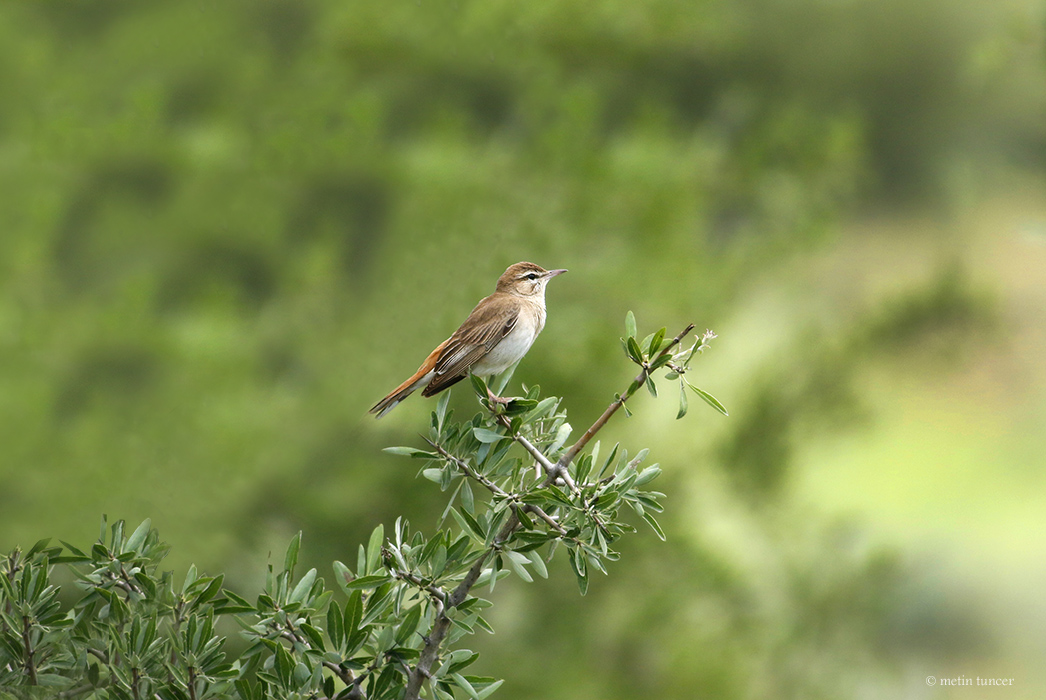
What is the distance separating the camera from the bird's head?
42.2 inches

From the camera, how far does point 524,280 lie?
3.57 ft

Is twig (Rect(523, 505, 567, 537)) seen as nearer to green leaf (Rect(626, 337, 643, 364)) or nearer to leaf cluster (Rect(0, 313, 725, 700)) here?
leaf cluster (Rect(0, 313, 725, 700))

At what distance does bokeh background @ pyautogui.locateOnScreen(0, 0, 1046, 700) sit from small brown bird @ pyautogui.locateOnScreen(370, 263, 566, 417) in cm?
125

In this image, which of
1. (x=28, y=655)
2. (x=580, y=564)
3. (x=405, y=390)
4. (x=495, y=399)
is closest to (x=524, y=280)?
(x=405, y=390)

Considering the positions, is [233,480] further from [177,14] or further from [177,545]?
[177,14]

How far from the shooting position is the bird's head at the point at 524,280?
1071mm

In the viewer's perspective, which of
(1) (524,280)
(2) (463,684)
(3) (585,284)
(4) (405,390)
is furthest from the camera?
(3) (585,284)

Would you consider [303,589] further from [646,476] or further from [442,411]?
[646,476]

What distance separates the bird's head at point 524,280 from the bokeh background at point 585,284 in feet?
3.82

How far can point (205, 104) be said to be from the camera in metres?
3.30

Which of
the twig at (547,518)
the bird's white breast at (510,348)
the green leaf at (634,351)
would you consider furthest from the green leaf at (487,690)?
the bird's white breast at (510,348)

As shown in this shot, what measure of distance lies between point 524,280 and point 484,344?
0.61ft

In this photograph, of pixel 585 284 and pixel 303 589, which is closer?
pixel 303 589

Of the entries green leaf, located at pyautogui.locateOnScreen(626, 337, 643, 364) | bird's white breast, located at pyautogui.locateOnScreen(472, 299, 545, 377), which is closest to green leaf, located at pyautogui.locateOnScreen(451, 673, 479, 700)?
green leaf, located at pyautogui.locateOnScreen(626, 337, 643, 364)
